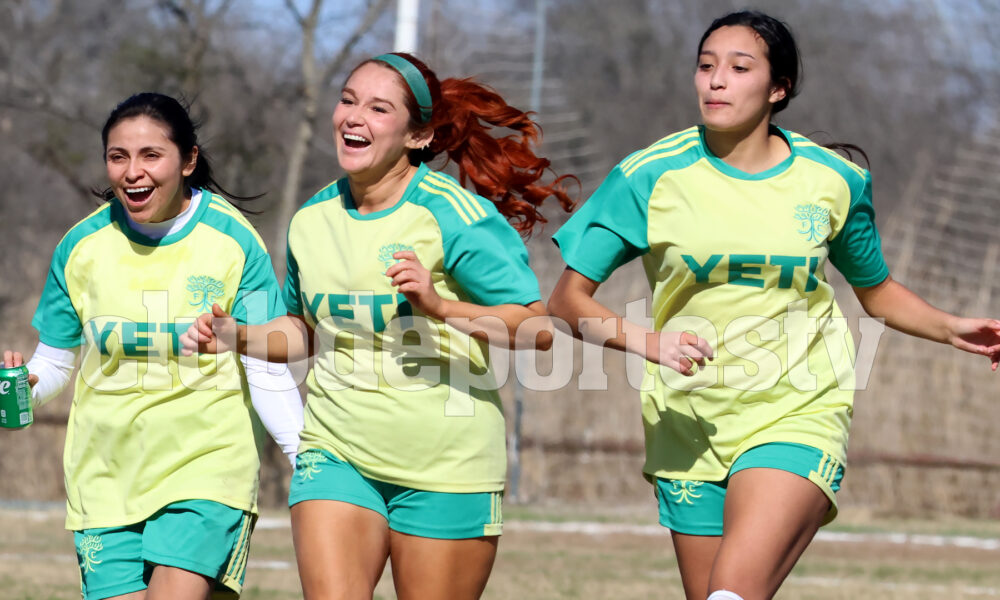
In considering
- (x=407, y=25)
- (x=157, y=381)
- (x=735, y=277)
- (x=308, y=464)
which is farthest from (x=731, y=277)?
(x=407, y=25)

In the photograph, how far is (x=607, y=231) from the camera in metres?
4.18

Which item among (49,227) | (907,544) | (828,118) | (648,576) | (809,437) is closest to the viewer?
(809,437)

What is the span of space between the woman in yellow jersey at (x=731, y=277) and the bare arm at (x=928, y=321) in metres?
0.02

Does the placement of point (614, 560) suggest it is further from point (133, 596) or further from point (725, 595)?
point (725, 595)

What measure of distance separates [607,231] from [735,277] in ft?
1.32

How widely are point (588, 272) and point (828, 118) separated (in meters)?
30.0

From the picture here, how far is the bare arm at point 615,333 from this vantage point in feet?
12.2

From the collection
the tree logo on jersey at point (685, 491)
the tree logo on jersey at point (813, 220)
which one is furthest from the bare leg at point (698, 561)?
the tree logo on jersey at point (813, 220)

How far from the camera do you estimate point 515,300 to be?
13.3ft

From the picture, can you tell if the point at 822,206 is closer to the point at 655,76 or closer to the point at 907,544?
the point at 907,544

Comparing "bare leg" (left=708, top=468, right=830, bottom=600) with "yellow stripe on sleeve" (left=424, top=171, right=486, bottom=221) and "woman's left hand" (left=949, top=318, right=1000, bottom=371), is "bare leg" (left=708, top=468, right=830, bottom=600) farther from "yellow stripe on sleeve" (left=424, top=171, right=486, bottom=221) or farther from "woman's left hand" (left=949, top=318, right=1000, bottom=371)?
"yellow stripe on sleeve" (left=424, top=171, right=486, bottom=221)

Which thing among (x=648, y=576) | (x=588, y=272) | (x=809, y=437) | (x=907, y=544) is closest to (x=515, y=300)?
(x=588, y=272)

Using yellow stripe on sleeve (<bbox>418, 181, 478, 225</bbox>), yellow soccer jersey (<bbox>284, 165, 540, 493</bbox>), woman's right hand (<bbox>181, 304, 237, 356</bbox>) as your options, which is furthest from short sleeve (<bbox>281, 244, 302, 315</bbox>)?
yellow stripe on sleeve (<bbox>418, 181, 478, 225</bbox>)

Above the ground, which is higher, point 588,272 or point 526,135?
point 526,135
